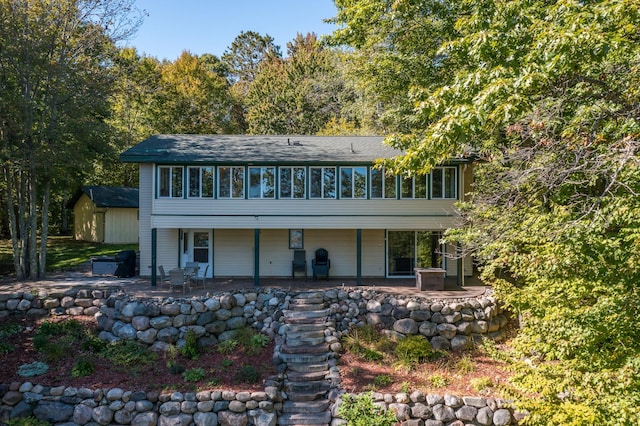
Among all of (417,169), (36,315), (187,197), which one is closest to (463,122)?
(417,169)

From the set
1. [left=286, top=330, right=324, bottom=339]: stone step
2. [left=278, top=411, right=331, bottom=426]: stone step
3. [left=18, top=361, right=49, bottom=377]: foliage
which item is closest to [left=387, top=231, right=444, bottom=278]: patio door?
[left=286, top=330, right=324, bottom=339]: stone step

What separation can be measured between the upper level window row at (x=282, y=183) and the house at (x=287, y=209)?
36 millimetres

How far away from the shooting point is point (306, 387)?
30.9 feet

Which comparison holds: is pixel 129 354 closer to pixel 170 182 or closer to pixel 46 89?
pixel 170 182

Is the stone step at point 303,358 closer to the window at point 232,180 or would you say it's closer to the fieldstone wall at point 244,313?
the fieldstone wall at point 244,313

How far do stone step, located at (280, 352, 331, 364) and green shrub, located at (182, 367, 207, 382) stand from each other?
1946mm

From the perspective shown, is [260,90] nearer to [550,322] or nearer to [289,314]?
[289,314]

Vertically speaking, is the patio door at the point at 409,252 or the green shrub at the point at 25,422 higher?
the patio door at the point at 409,252

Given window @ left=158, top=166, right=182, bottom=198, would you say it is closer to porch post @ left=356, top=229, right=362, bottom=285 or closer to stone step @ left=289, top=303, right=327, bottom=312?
stone step @ left=289, top=303, right=327, bottom=312

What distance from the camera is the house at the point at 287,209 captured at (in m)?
13.9

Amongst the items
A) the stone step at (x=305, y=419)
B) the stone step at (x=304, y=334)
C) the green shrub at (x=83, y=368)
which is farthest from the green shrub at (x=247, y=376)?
the green shrub at (x=83, y=368)

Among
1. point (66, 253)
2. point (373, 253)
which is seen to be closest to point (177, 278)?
point (373, 253)

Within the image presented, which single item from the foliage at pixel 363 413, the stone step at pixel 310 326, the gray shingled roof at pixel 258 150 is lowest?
the foliage at pixel 363 413

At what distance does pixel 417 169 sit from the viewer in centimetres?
838
